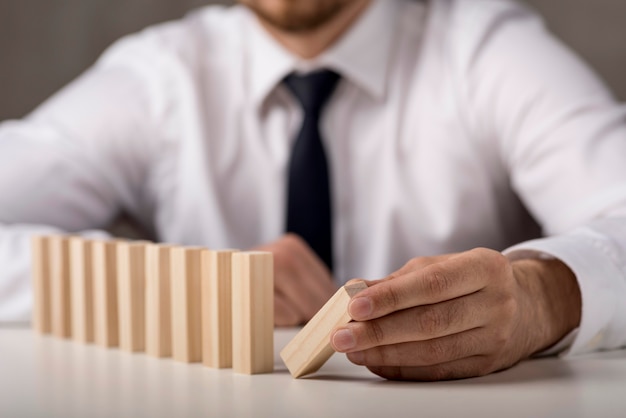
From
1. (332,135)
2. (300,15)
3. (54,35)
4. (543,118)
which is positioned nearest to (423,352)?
(543,118)

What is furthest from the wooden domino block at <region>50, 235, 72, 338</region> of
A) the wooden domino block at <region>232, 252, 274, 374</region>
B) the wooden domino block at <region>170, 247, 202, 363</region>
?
the wooden domino block at <region>232, 252, 274, 374</region>

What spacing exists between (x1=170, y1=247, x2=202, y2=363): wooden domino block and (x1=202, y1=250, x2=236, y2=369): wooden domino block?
2 cm

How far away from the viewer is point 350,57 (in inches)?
68.4

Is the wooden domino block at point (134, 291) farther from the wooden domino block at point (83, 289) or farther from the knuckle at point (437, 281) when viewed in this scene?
the knuckle at point (437, 281)

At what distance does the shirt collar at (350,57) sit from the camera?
1.72 metres

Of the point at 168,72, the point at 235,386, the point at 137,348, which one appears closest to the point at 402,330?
the point at 235,386

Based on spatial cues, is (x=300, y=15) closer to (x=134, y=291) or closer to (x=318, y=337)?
(x=134, y=291)

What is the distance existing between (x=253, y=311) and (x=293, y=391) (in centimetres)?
9

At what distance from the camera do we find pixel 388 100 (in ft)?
5.65

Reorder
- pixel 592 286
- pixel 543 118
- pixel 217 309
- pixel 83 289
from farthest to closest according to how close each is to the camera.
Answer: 1. pixel 543 118
2. pixel 83 289
3. pixel 592 286
4. pixel 217 309

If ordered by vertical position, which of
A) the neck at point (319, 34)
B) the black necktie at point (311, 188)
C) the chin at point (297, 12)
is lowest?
the black necktie at point (311, 188)

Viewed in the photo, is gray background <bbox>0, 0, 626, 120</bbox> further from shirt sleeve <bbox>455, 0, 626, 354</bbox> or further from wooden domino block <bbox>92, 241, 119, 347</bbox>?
wooden domino block <bbox>92, 241, 119, 347</bbox>

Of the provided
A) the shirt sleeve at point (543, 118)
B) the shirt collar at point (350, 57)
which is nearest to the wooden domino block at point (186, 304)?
the shirt sleeve at point (543, 118)

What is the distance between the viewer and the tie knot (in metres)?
1.70
